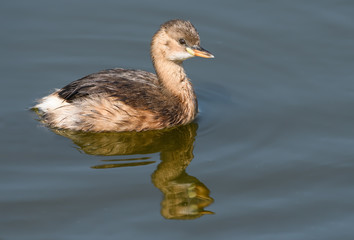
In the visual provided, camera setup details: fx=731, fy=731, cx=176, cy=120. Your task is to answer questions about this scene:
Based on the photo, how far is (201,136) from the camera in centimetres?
891

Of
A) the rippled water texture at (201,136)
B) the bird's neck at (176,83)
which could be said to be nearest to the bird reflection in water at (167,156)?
Result: the rippled water texture at (201,136)

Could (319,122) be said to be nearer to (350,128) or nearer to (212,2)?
(350,128)

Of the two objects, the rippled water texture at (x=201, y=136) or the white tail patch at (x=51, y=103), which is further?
the white tail patch at (x=51, y=103)

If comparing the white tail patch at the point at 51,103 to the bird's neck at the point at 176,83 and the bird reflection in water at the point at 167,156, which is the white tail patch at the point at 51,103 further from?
the bird's neck at the point at 176,83

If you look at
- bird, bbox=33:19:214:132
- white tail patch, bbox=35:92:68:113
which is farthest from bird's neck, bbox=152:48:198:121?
white tail patch, bbox=35:92:68:113

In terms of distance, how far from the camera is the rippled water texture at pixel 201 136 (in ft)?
24.1

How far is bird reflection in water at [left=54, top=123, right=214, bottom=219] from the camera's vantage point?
7645mm

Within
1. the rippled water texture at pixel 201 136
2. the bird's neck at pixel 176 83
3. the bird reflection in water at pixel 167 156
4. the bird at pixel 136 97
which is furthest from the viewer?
the bird's neck at pixel 176 83

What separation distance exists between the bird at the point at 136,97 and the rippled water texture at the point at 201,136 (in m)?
0.15

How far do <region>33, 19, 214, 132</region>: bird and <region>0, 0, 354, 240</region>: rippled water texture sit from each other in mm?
154

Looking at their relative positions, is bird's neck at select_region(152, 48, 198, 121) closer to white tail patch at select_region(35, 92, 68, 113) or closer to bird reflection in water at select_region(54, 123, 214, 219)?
bird reflection in water at select_region(54, 123, 214, 219)

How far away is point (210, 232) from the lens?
23.5ft

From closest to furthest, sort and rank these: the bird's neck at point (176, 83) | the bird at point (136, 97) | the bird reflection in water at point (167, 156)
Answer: the bird reflection in water at point (167, 156) → the bird at point (136, 97) → the bird's neck at point (176, 83)

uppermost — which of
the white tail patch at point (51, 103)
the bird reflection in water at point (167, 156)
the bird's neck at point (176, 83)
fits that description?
the bird's neck at point (176, 83)
